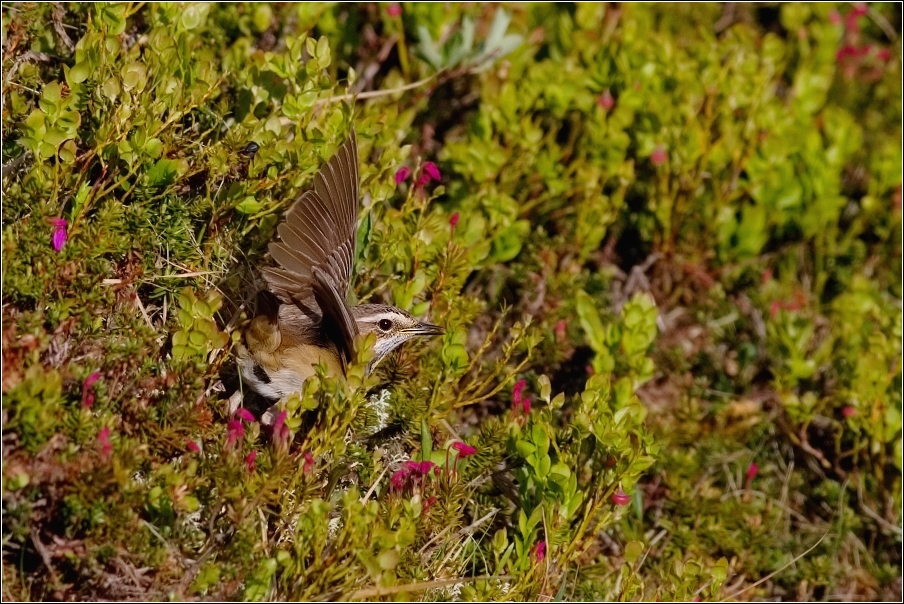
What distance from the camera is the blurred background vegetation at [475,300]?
406 cm

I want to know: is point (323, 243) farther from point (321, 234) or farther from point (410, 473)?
point (410, 473)

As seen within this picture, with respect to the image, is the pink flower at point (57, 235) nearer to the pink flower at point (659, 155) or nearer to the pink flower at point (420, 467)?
the pink flower at point (420, 467)

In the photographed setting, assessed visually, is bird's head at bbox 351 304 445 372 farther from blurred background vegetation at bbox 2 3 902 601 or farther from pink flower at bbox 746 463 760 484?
pink flower at bbox 746 463 760 484

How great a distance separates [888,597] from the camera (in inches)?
242

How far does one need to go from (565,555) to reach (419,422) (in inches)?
33.9

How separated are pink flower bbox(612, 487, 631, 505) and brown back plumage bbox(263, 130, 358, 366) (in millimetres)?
1301

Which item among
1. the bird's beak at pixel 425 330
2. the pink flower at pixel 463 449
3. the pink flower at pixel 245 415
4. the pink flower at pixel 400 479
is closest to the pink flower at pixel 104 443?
the pink flower at pixel 245 415

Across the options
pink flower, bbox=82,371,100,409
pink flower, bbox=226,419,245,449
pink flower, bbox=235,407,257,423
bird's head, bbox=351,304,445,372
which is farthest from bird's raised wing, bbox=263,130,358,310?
pink flower, bbox=82,371,100,409

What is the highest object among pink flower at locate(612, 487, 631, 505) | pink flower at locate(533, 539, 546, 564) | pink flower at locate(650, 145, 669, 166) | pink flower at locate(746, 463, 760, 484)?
pink flower at locate(650, 145, 669, 166)

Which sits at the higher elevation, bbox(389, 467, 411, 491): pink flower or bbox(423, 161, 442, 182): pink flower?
bbox(423, 161, 442, 182): pink flower

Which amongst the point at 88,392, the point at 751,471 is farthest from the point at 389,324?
the point at 751,471

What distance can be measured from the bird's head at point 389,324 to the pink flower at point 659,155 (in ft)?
7.53

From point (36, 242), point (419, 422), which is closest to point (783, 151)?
point (419, 422)

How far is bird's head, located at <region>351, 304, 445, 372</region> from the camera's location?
17.2 ft
